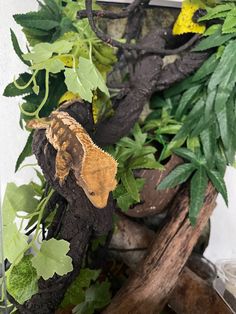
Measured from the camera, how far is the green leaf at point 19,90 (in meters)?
1.00

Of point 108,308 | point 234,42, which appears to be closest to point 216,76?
point 234,42

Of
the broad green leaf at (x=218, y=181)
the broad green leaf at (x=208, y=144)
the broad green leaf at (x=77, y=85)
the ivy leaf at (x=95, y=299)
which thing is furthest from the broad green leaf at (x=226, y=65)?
the ivy leaf at (x=95, y=299)

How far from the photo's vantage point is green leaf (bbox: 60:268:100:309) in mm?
1055

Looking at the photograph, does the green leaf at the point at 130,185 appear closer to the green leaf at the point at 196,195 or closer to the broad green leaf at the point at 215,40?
the green leaf at the point at 196,195

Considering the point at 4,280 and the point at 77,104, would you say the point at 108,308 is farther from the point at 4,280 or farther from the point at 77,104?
the point at 77,104

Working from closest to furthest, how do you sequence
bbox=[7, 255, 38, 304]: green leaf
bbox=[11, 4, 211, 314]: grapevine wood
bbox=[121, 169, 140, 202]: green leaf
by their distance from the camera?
bbox=[11, 4, 211, 314]: grapevine wood
bbox=[7, 255, 38, 304]: green leaf
bbox=[121, 169, 140, 202]: green leaf

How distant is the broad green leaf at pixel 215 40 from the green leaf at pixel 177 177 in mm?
302

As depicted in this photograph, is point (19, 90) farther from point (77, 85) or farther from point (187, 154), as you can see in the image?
point (187, 154)

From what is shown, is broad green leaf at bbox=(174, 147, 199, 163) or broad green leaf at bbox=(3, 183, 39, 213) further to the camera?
broad green leaf at bbox=(174, 147, 199, 163)

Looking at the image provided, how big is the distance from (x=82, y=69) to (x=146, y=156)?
32cm

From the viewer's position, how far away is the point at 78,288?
3.49 feet

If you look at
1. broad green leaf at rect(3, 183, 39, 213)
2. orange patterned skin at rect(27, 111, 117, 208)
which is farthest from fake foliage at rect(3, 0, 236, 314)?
orange patterned skin at rect(27, 111, 117, 208)

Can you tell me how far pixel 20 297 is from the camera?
2.91ft

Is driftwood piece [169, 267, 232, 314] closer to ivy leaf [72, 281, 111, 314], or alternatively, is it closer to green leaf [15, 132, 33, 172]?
ivy leaf [72, 281, 111, 314]
